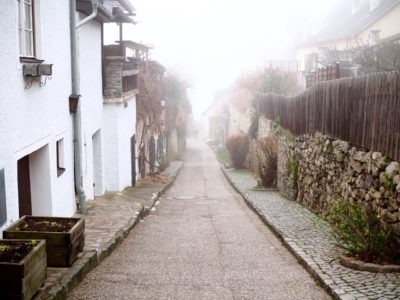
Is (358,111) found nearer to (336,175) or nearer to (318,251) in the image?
(336,175)

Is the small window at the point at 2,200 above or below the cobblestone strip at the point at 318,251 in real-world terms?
above

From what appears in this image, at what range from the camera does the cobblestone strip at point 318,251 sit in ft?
20.1

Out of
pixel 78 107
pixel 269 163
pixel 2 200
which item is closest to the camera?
pixel 2 200

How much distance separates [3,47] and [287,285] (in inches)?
181

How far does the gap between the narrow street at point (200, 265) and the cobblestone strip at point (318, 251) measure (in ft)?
0.56

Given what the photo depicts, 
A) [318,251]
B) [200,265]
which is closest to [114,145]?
[200,265]

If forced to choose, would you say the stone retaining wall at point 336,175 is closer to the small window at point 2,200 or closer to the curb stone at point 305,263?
the curb stone at point 305,263

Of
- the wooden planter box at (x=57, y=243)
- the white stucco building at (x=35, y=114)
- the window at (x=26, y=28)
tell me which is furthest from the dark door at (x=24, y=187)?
the wooden planter box at (x=57, y=243)

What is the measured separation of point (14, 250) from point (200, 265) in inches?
120

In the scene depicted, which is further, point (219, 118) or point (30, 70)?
point (219, 118)

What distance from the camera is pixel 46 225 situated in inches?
278

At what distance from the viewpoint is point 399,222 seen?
687 cm

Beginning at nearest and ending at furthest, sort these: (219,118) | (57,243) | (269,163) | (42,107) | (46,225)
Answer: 1. (57,243)
2. (46,225)
3. (42,107)
4. (269,163)
5. (219,118)

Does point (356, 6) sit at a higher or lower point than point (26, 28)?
higher
